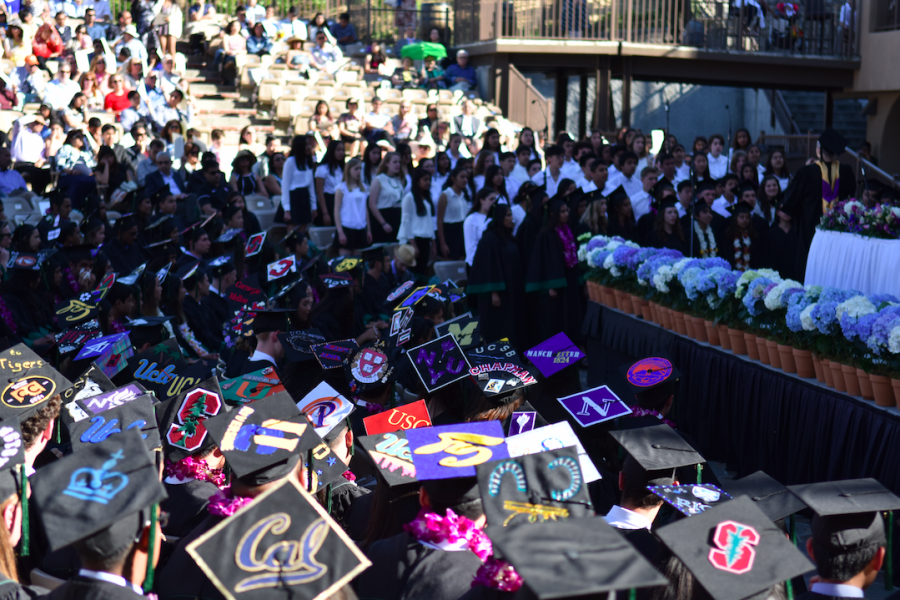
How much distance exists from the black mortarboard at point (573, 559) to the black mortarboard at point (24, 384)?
2.34 metres

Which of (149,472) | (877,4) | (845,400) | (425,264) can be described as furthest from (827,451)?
(877,4)

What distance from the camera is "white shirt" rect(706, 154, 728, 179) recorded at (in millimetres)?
13562

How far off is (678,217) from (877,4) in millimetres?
11728

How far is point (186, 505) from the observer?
13.4 ft

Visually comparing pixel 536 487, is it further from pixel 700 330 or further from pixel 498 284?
pixel 498 284

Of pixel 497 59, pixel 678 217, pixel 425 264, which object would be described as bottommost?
pixel 425 264

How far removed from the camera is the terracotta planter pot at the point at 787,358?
240 inches

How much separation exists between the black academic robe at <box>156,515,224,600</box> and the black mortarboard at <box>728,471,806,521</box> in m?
2.01

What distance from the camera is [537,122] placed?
19047mm

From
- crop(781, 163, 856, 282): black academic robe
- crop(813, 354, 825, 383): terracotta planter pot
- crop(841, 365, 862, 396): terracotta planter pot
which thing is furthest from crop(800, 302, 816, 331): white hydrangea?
crop(781, 163, 856, 282): black academic robe

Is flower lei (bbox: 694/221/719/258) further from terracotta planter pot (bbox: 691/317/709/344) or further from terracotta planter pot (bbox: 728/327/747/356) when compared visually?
terracotta planter pot (bbox: 728/327/747/356)

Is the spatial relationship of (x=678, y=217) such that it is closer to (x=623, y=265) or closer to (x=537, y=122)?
(x=623, y=265)

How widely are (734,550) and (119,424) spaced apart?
2.59 metres

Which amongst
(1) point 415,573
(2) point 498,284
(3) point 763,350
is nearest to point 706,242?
(2) point 498,284
